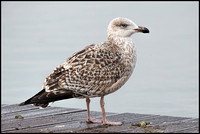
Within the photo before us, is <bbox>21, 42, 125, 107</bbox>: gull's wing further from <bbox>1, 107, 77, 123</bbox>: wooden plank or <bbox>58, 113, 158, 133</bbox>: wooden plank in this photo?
<bbox>1, 107, 77, 123</bbox>: wooden plank

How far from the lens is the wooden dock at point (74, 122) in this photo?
7.80 metres

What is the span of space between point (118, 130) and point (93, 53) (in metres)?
1.22

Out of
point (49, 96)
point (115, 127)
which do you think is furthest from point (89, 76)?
point (115, 127)

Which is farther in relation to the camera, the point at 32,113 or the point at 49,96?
the point at 32,113

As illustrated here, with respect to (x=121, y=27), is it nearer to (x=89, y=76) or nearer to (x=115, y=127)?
(x=89, y=76)

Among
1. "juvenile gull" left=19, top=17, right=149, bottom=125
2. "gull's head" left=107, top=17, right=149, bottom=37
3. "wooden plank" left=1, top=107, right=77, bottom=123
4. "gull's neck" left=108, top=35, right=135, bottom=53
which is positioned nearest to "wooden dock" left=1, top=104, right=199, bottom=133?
"wooden plank" left=1, top=107, right=77, bottom=123

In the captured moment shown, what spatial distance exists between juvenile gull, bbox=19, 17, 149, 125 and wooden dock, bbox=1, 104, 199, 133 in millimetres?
324

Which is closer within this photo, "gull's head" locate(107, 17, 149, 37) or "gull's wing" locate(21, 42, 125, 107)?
"gull's wing" locate(21, 42, 125, 107)

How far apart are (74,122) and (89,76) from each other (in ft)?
2.74

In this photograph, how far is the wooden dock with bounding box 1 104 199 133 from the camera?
307 inches

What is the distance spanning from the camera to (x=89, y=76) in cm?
812

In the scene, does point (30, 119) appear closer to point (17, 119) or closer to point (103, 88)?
point (17, 119)

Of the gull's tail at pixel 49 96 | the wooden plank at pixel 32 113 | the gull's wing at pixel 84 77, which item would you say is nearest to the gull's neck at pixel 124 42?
the gull's wing at pixel 84 77

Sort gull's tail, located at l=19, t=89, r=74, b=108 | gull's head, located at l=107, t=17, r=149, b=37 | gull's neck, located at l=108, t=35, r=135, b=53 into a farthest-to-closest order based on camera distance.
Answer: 1. gull's head, located at l=107, t=17, r=149, b=37
2. gull's neck, located at l=108, t=35, r=135, b=53
3. gull's tail, located at l=19, t=89, r=74, b=108
